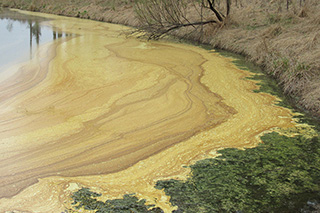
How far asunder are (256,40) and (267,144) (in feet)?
10.7

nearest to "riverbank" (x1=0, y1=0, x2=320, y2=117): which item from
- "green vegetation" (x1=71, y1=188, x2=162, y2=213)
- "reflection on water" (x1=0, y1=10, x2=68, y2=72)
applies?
"green vegetation" (x1=71, y1=188, x2=162, y2=213)

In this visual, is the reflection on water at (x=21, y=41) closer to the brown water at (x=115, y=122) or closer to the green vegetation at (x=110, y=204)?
the brown water at (x=115, y=122)

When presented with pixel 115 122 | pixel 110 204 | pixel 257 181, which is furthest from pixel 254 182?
pixel 115 122

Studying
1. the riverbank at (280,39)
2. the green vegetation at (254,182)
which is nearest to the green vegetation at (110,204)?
the green vegetation at (254,182)

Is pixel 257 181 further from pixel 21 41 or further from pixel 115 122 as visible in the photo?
pixel 21 41

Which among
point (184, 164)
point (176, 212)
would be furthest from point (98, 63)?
point (176, 212)

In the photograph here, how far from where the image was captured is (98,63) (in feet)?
14.5

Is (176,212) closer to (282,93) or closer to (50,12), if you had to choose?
(282,93)

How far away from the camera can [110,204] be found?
5.41ft

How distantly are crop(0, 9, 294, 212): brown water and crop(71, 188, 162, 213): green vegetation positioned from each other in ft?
0.17

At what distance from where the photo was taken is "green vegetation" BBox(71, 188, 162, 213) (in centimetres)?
161

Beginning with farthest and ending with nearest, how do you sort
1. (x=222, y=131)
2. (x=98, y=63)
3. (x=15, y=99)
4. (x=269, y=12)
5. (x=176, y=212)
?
(x=269, y=12)
(x=98, y=63)
(x=15, y=99)
(x=222, y=131)
(x=176, y=212)

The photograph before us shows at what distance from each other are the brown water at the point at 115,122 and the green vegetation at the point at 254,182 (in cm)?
10

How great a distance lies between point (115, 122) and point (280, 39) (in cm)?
312
